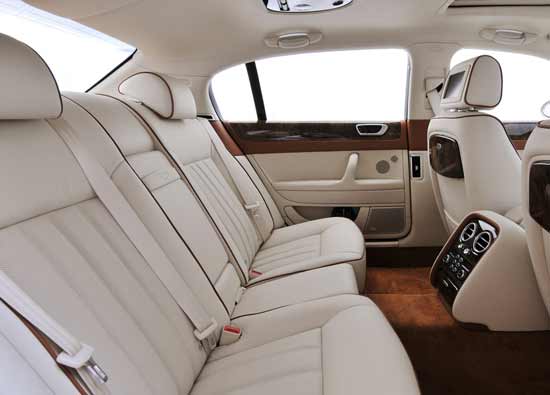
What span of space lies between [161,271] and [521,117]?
7.37 ft

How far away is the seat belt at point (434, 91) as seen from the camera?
2557mm

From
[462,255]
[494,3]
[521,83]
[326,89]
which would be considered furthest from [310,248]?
[521,83]

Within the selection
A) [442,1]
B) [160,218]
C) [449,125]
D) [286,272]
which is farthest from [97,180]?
[442,1]

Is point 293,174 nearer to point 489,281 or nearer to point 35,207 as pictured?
point 489,281

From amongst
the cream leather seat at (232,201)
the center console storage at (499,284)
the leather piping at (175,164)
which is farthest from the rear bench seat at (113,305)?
the center console storage at (499,284)

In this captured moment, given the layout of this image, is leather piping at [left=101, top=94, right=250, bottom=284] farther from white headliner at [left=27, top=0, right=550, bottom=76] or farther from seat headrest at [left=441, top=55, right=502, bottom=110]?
seat headrest at [left=441, top=55, right=502, bottom=110]

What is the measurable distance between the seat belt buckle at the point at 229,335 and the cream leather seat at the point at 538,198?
85 cm

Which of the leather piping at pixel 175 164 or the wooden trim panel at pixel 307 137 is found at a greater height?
the leather piping at pixel 175 164

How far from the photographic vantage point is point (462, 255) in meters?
1.87

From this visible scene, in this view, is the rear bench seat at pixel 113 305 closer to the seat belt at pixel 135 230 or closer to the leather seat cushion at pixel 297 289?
the seat belt at pixel 135 230

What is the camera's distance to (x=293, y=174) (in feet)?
9.07

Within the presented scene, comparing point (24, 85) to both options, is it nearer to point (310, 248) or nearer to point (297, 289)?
point (297, 289)

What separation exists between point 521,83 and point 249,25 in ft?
4.88

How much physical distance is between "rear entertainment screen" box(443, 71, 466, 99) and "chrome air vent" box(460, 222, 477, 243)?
0.54 meters
